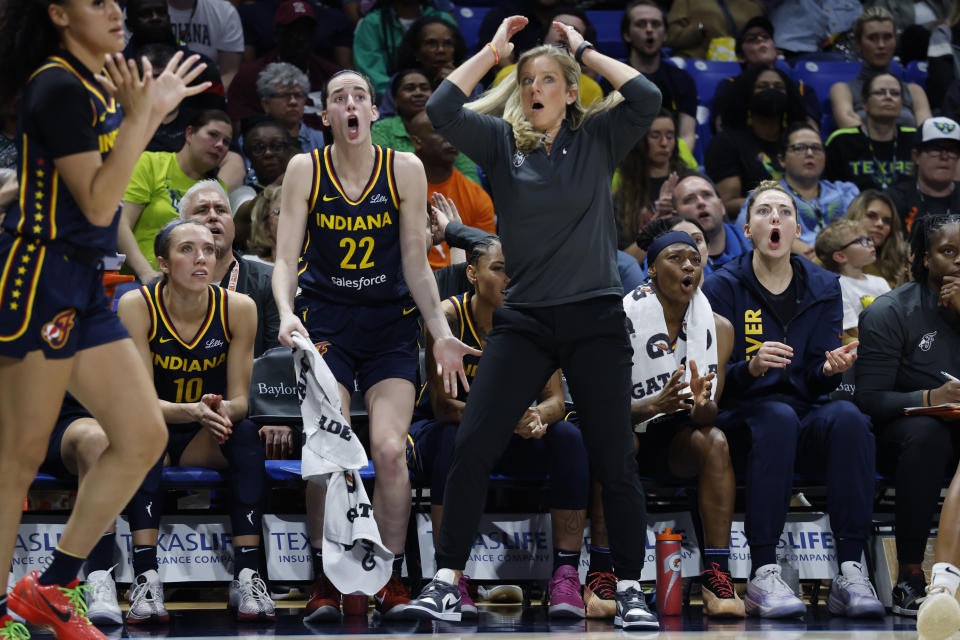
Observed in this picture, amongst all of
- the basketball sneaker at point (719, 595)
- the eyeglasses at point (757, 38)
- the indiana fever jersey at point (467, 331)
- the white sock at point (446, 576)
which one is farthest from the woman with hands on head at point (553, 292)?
the eyeglasses at point (757, 38)

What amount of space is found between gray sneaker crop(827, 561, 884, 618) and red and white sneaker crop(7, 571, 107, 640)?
3089 millimetres

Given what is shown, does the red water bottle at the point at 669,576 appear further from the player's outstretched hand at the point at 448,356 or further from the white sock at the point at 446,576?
the player's outstretched hand at the point at 448,356

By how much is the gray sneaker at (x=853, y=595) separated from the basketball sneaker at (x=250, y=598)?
2360mm

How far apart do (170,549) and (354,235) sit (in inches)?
63.0

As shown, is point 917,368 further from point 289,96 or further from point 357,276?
point 289,96

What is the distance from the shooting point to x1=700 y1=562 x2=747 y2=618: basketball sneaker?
4898 millimetres

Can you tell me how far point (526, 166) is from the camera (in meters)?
4.42

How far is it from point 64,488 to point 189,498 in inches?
40.0

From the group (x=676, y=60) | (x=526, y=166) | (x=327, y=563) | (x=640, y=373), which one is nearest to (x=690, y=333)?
(x=640, y=373)

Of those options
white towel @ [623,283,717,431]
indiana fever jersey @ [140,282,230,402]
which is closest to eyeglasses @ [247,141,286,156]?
indiana fever jersey @ [140,282,230,402]

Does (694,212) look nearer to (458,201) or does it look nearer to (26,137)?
(458,201)

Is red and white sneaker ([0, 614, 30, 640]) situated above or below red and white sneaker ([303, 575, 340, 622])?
above

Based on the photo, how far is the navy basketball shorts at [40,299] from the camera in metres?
3.31

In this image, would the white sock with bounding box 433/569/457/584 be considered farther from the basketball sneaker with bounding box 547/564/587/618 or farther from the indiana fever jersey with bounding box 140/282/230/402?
the indiana fever jersey with bounding box 140/282/230/402
